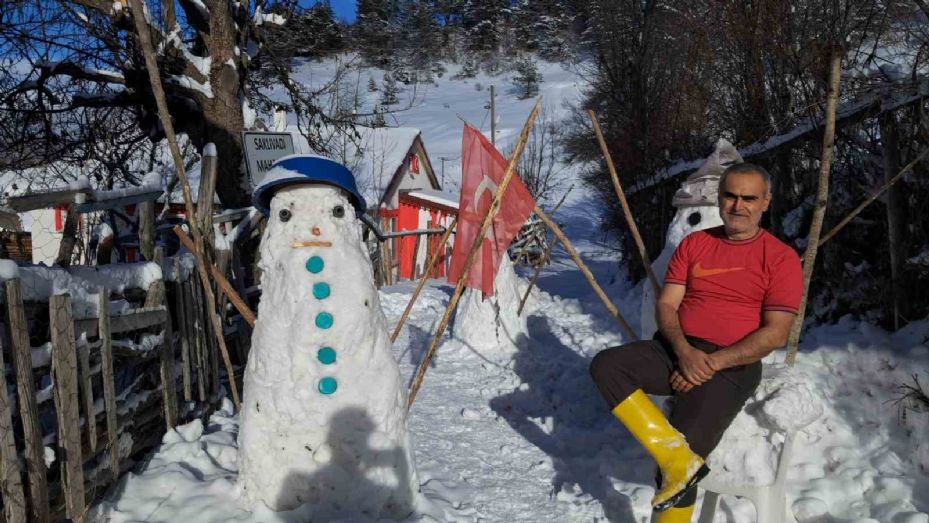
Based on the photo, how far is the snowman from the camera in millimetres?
3775

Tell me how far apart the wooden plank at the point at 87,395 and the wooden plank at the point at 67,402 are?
11cm

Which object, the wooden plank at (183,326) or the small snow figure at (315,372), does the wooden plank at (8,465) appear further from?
the wooden plank at (183,326)

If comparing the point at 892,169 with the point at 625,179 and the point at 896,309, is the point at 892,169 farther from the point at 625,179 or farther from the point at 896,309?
the point at 625,179

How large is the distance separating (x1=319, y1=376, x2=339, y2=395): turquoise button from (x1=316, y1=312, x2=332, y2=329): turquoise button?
0.22 metres

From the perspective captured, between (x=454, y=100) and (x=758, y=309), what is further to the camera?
(x=454, y=100)

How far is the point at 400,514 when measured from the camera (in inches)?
110

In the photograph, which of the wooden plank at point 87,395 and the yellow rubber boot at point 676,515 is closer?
the yellow rubber boot at point 676,515

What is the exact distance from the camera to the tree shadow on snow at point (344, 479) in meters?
2.66

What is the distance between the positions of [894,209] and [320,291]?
3646 mm

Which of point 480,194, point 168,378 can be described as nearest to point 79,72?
point 168,378

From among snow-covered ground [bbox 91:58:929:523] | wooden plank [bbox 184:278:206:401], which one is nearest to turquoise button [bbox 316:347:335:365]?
snow-covered ground [bbox 91:58:929:523]

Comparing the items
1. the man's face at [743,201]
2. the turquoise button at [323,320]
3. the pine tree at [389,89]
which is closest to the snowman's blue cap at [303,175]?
the turquoise button at [323,320]

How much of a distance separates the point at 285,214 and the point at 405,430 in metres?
1.14

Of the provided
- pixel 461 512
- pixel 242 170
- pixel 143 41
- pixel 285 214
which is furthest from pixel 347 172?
pixel 242 170
